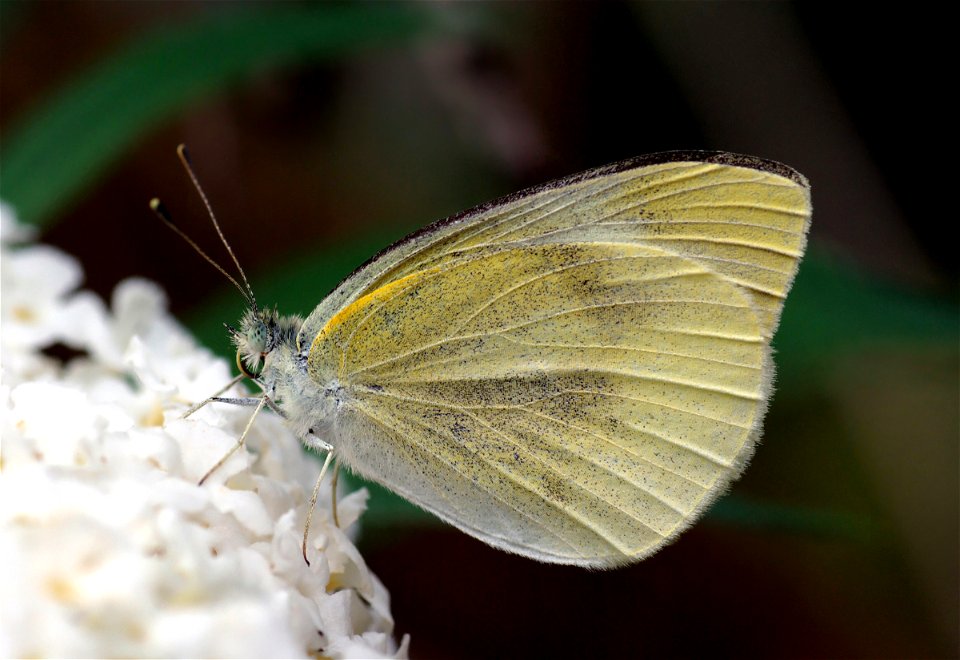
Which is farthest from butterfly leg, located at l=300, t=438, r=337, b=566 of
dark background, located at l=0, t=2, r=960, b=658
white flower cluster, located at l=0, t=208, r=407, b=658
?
dark background, located at l=0, t=2, r=960, b=658

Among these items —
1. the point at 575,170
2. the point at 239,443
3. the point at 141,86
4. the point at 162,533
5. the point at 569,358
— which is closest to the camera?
the point at 162,533

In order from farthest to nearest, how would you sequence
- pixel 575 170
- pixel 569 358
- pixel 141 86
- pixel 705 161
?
1. pixel 575 170
2. pixel 141 86
3. pixel 569 358
4. pixel 705 161

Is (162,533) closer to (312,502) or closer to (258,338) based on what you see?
(312,502)

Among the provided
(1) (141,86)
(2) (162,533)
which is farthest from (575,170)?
(2) (162,533)

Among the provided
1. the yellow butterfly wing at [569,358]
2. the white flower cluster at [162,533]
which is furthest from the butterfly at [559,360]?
the white flower cluster at [162,533]

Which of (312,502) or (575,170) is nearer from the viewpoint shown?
(312,502)
